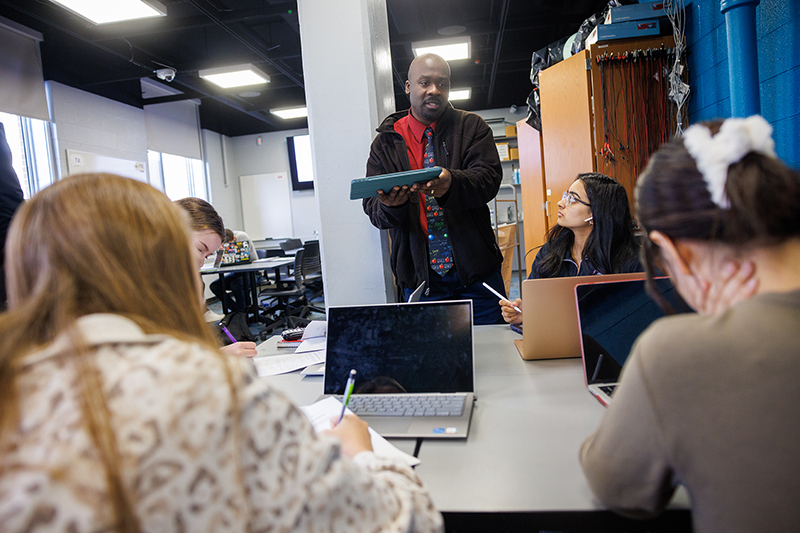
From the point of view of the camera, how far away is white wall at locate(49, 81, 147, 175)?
4934mm

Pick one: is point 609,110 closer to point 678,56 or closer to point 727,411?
point 678,56

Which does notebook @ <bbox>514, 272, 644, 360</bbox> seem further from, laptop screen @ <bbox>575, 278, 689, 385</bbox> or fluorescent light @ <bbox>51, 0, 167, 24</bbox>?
fluorescent light @ <bbox>51, 0, 167, 24</bbox>

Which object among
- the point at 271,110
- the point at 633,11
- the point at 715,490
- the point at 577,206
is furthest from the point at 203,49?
the point at 715,490

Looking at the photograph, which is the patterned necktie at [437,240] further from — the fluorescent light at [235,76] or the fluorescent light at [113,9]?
the fluorescent light at [235,76]

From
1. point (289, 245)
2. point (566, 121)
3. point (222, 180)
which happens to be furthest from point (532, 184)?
point (222, 180)

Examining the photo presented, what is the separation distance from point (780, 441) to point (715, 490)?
9 centimetres

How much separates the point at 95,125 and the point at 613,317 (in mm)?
5921

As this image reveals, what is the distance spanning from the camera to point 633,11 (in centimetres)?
313

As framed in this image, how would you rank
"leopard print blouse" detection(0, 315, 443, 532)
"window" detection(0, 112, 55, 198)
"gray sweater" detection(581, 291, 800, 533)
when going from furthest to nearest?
"window" detection(0, 112, 55, 198), "gray sweater" detection(581, 291, 800, 533), "leopard print blouse" detection(0, 315, 443, 532)

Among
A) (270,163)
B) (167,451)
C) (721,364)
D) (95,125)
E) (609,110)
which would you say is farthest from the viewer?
(270,163)

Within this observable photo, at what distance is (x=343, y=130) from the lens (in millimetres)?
2227

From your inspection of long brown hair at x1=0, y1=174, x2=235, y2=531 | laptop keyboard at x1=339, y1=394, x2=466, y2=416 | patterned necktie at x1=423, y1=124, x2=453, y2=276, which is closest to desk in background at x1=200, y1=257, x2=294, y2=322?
patterned necktie at x1=423, y1=124, x2=453, y2=276

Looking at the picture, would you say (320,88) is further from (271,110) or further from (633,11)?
(271,110)

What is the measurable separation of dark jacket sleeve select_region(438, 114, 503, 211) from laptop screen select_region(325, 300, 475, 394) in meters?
0.74
